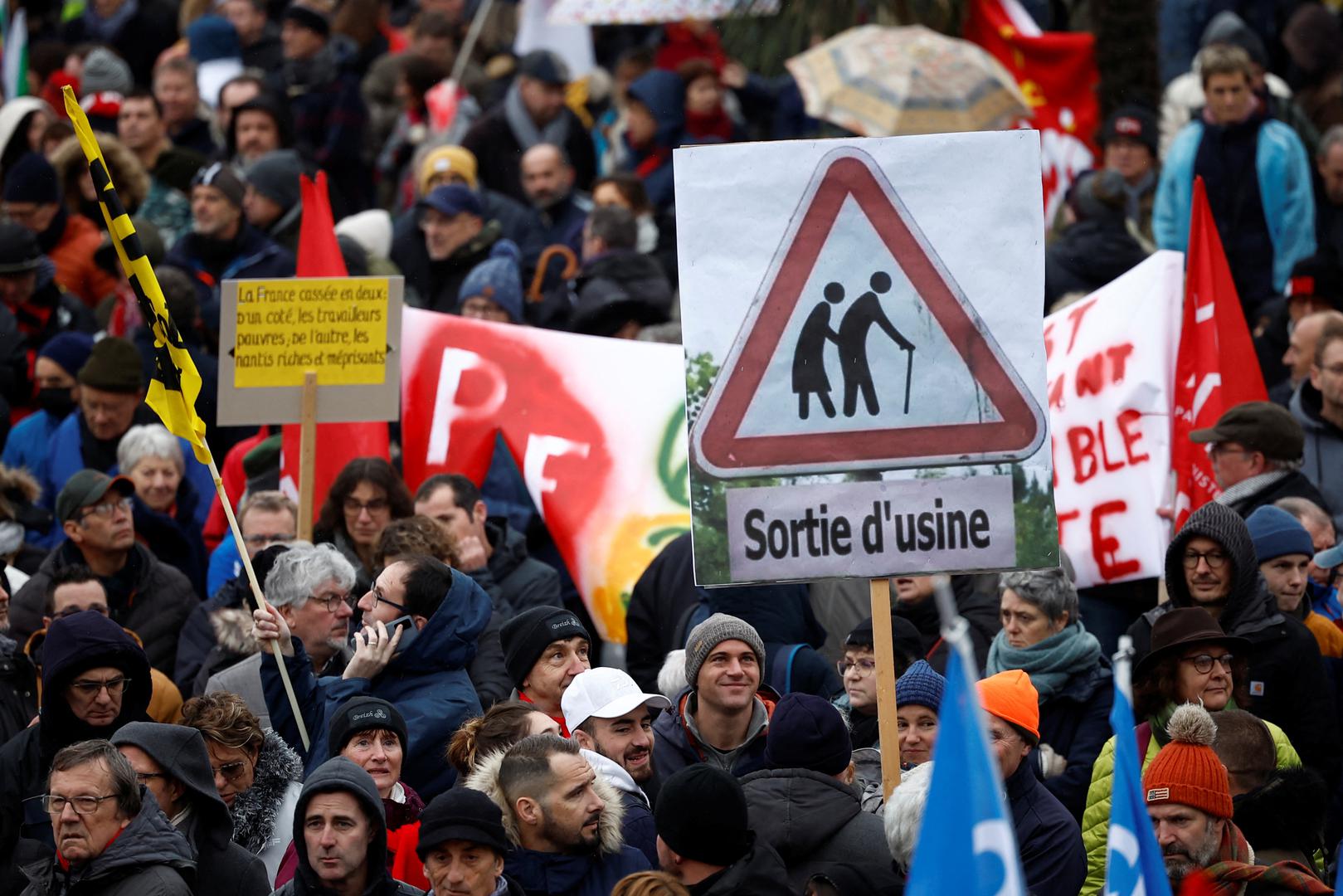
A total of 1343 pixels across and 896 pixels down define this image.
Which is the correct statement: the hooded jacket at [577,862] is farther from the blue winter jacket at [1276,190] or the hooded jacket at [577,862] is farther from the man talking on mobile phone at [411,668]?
the blue winter jacket at [1276,190]

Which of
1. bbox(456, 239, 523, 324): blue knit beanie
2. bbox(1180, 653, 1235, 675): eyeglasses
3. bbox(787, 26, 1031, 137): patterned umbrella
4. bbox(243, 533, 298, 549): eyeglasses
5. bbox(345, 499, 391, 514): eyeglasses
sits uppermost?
bbox(787, 26, 1031, 137): patterned umbrella

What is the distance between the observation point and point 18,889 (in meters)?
5.96

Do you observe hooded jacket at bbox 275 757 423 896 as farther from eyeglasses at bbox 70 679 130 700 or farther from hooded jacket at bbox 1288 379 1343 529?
hooded jacket at bbox 1288 379 1343 529

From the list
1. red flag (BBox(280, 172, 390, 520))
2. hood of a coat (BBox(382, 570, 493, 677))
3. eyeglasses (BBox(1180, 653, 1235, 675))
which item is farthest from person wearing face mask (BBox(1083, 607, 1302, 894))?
red flag (BBox(280, 172, 390, 520))

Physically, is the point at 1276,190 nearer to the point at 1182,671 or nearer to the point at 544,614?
the point at 1182,671

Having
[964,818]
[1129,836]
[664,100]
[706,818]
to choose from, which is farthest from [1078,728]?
[664,100]

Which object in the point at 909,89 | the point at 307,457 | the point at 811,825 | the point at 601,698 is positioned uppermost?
the point at 909,89

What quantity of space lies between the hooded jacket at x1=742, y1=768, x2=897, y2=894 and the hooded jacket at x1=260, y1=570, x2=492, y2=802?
136 cm

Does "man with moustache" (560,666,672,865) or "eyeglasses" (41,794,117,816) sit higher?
"man with moustache" (560,666,672,865)

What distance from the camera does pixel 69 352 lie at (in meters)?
10.1

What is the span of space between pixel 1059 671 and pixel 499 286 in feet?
13.6

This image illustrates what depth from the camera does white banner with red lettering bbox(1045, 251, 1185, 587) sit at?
845cm

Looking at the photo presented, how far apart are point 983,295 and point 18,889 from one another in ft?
9.87

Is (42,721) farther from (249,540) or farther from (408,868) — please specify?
(249,540)
